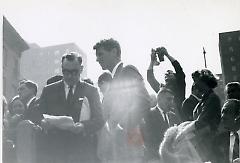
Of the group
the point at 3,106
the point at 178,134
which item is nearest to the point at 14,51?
the point at 3,106

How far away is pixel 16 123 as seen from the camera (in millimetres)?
2662

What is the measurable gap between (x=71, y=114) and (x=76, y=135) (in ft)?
0.50

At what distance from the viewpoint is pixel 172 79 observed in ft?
8.64

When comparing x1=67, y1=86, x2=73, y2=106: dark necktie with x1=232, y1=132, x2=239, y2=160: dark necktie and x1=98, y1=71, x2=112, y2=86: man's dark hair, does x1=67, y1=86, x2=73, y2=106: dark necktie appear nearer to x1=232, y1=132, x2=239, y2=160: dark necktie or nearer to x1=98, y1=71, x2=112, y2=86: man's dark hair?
x1=98, y1=71, x2=112, y2=86: man's dark hair

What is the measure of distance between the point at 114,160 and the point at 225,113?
2.56 feet

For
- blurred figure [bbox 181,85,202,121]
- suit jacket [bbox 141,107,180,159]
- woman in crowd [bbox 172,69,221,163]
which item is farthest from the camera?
blurred figure [bbox 181,85,202,121]

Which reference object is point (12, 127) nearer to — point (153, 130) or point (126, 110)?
point (126, 110)

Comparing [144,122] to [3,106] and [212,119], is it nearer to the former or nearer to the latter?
[212,119]

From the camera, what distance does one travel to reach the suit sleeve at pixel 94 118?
2354 millimetres

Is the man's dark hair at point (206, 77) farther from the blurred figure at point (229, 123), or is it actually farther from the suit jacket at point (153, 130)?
the suit jacket at point (153, 130)

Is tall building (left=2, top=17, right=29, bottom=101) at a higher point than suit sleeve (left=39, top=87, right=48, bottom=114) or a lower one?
higher

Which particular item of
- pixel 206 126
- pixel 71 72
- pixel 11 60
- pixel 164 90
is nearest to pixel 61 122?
pixel 71 72

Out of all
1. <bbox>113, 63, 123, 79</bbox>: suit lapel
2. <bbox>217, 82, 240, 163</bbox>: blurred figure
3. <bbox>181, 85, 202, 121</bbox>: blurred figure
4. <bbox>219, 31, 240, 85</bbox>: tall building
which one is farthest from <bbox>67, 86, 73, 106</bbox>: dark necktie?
<bbox>219, 31, 240, 85</bbox>: tall building

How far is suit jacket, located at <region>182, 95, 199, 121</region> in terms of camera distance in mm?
2449
